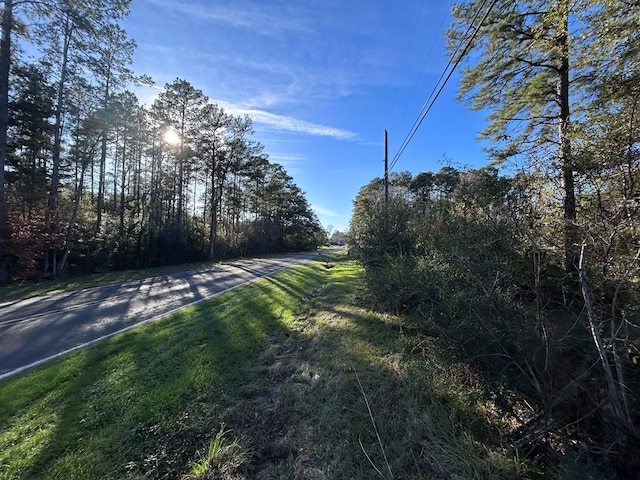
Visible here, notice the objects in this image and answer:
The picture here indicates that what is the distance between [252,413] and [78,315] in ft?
21.0

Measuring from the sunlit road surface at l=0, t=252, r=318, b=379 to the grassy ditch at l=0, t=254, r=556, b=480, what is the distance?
34.3 inches

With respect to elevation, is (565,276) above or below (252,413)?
above

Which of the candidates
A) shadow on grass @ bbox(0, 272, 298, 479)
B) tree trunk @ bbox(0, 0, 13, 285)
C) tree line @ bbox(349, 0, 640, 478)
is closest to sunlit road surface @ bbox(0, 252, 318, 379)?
shadow on grass @ bbox(0, 272, 298, 479)

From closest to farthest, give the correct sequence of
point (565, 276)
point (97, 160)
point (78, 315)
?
point (565, 276), point (78, 315), point (97, 160)

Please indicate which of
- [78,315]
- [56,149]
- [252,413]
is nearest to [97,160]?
[56,149]

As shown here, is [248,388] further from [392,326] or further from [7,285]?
[7,285]

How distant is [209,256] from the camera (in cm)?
2392

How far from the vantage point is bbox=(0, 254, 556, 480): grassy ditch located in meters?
2.27

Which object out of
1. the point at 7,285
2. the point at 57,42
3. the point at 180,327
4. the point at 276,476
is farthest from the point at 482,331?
the point at 57,42

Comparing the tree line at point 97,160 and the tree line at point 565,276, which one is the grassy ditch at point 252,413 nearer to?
the tree line at point 565,276

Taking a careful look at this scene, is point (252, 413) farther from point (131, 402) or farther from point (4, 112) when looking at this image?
point (4, 112)

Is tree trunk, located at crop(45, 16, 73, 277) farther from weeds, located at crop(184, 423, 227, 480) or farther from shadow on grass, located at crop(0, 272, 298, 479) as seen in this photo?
weeds, located at crop(184, 423, 227, 480)

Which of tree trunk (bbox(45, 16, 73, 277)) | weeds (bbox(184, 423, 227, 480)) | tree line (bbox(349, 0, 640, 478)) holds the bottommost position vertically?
weeds (bbox(184, 423, 227, 480))

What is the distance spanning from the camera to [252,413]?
310cm
